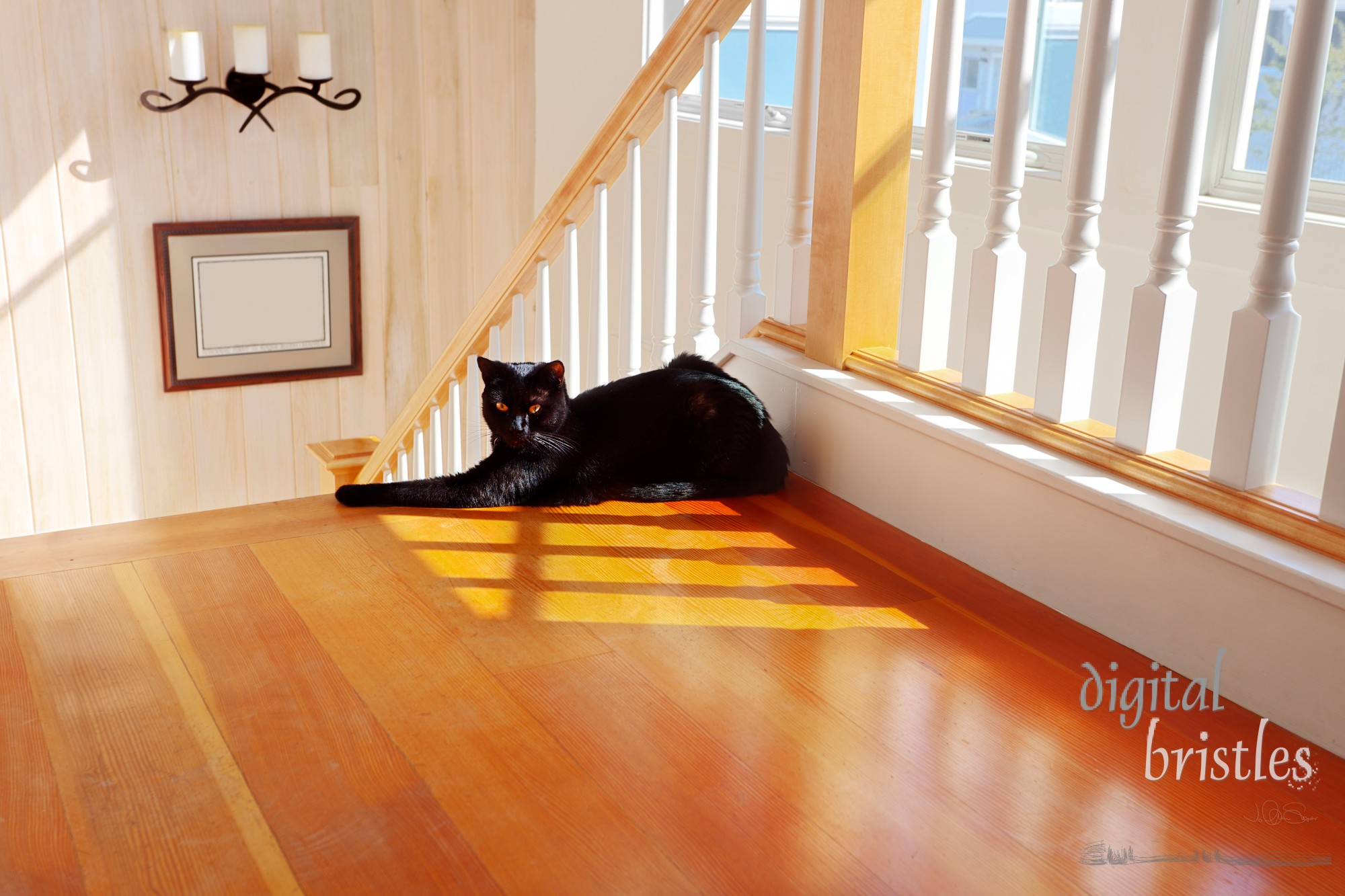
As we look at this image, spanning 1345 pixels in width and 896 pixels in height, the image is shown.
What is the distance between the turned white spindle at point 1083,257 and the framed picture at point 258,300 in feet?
10.1

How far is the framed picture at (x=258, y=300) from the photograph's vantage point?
3.77 meters

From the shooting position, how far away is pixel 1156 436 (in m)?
1.39

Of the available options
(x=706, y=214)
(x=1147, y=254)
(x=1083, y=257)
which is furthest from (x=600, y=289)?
(x=1147, y=254)

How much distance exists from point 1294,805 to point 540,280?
1.68 m

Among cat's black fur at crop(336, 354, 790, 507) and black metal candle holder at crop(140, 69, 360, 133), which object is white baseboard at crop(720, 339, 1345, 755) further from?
black metal candle holder at crop(140, 69, 360, 133)

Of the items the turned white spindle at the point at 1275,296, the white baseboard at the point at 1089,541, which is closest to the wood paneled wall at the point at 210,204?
the white baseboard at the point at 1089,541

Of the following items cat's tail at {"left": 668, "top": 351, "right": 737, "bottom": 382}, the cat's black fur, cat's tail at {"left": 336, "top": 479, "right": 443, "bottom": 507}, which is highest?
cat's tail at {"left": 668, "top": 351, "right": 737, "bottom": 382}

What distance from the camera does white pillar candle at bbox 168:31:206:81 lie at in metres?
3.45

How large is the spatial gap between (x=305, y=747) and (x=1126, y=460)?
1034 millimetres

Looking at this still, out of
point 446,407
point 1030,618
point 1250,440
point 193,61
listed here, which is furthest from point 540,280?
point 193,61

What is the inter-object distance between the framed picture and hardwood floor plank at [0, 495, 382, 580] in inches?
89.6

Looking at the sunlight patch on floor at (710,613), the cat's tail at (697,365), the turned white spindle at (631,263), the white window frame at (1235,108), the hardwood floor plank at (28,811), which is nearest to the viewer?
the hardwood floor plank at (28,811)

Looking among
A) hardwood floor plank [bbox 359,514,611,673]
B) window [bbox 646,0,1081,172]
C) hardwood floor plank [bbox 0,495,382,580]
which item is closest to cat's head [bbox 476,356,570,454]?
hardwood floor plank [bbox 359,514,611,673]

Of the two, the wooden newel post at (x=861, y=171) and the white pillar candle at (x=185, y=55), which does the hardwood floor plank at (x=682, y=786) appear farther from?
the white pillar candle at (x=185, y=55)
